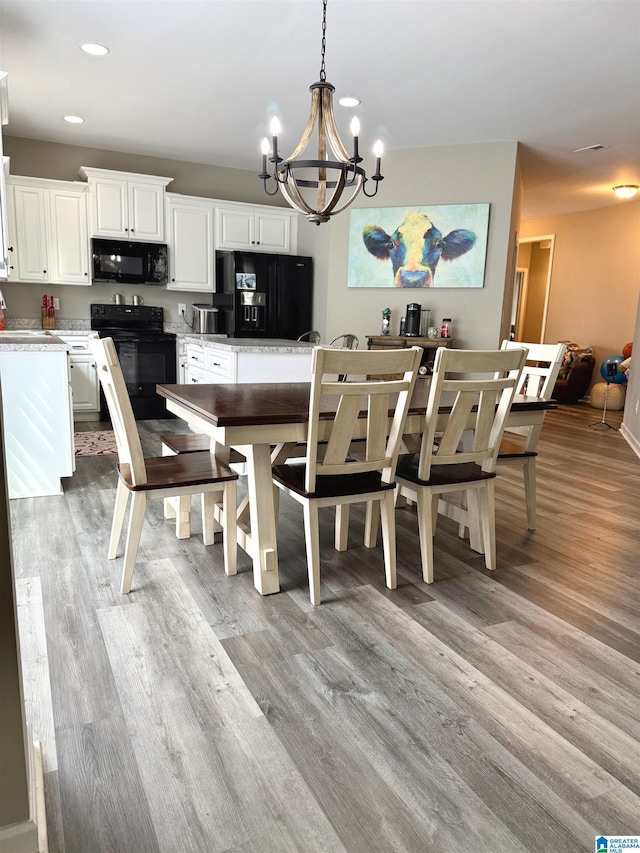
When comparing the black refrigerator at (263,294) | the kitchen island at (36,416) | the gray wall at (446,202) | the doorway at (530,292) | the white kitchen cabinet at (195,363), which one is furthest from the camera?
the doorway at (530,292)

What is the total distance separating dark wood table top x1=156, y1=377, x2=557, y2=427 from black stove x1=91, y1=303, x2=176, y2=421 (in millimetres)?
3112

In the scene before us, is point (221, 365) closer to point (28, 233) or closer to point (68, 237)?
point (68, 237)

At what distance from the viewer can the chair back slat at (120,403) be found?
2.15 metres

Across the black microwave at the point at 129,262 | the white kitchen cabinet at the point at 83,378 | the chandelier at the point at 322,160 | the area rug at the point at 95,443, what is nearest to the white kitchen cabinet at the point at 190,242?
the black microwave at the point at 129,262

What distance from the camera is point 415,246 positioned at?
5.72m

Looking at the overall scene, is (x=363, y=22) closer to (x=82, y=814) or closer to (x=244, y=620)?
(x=244, y=620)

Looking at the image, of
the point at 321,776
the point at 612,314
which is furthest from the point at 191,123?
the point at 612,314

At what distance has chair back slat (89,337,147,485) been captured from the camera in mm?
2150

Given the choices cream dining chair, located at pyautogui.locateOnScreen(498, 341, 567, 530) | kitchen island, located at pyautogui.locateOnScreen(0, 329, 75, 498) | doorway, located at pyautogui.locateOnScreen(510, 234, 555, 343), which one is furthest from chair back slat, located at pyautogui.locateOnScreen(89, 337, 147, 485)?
doorway, located at pyautogui.locateOnScreen(510, 234, 555, 343)

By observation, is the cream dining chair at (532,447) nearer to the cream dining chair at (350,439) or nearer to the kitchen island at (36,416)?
the cream dining chair at (350,439)

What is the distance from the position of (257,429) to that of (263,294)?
175 inches

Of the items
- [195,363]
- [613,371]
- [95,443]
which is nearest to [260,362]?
[195,363]

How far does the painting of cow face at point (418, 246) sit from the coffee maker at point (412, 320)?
252mm

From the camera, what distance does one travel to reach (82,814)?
4.32ft
